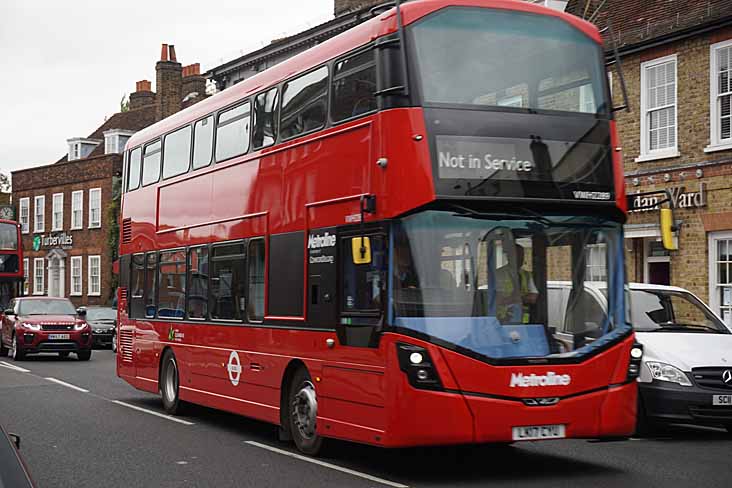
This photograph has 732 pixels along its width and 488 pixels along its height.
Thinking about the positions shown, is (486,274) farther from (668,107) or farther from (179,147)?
(668,107)

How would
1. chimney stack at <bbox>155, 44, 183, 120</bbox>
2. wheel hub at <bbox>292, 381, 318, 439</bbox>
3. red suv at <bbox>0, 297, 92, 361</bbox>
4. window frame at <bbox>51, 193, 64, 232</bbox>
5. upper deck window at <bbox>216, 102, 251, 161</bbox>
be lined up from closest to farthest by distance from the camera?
wheel hub at <bbox>292, 381, 318, 439</bbox>
upper deck window at <bbox>216, 102, 251, 161</bbox>
red suv at <bbox>0, 297, 92, 361</bbox>
chimney stack at <bbox>155, 44, 183, 120</bbox>
window frame at <bbox>51, 193, 64, 232</bbox>

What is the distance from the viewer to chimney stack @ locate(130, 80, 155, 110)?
58.8m

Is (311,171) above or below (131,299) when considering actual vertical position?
above

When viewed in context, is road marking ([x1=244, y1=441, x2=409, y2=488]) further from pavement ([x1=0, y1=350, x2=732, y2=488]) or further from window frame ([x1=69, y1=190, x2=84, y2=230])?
window frame ([x1=69, y1=190, x2=84, y2=230])

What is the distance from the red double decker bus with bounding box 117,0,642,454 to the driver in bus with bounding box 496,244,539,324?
0.04ft

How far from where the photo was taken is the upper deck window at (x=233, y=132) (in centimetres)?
1370

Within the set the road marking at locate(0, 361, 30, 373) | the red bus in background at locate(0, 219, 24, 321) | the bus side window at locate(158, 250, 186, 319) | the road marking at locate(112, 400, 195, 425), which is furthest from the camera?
the red bus in background at locate(0, 219, 24, 321)

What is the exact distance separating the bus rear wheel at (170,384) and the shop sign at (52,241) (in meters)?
40.3

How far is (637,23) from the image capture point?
79.3 feet

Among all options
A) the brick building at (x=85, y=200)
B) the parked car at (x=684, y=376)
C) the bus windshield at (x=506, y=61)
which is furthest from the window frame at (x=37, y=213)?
the bus windshield at (x=506, y=61)

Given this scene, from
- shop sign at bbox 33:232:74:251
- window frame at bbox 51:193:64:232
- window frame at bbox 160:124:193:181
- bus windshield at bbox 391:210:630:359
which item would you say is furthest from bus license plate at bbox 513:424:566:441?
window frame at bbox 51:193:64:232

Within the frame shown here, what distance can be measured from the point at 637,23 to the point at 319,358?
1539cm

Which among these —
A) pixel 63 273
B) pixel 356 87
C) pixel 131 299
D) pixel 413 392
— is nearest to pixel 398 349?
pixel 413 392

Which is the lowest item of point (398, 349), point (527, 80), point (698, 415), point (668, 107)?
point (698, 415)
